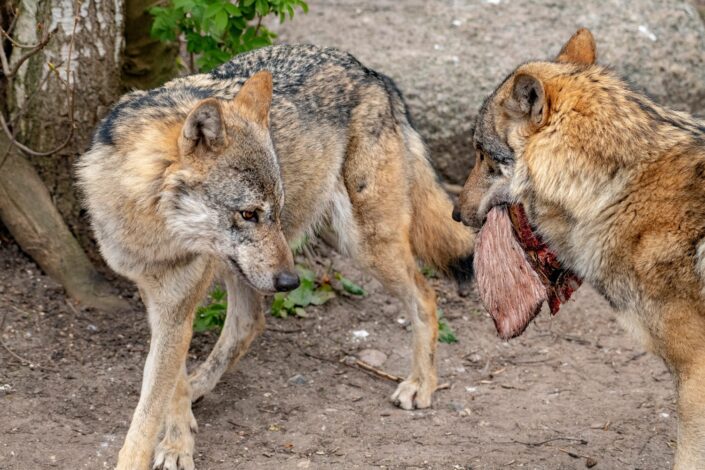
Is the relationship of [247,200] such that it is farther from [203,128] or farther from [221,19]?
[221,19]

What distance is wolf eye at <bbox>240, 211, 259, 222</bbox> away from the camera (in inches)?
187

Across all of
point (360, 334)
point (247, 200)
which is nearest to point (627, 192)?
point (247, 200)

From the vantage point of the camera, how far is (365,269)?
20.1ft

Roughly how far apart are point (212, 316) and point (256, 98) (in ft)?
6.40

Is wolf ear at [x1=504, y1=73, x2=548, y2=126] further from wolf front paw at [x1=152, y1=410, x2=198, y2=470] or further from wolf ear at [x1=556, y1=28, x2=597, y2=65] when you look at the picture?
wolf front paw at [x1=152, y1=410, x2=198, y2=470]

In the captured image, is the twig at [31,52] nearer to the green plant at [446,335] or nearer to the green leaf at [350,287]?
the green leaf at [350,287]

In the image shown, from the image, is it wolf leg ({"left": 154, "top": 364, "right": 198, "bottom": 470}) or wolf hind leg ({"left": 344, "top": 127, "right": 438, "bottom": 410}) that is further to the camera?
wolf hind leg ({"left": 344, "top": 127, "right": 438, "bottom": 410})

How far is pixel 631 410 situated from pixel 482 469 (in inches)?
51.2

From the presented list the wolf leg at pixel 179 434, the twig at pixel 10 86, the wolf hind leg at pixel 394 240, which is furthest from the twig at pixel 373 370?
the twig at pixel 10 86

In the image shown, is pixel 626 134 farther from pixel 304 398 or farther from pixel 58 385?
pixel 58 385

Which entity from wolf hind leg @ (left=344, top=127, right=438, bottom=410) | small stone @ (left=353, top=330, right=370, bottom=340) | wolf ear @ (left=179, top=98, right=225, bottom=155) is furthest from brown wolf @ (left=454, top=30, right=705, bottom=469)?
small stone @ (left=353, top=330, right=370, bottom=340)

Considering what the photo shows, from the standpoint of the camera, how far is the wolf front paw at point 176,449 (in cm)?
516

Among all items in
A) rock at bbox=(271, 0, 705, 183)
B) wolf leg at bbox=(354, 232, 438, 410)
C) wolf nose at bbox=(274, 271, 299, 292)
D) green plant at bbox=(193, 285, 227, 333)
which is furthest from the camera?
rock at bbox=(271, 0, 705, 183)

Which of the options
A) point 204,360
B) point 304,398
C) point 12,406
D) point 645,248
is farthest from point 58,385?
point 645,248
